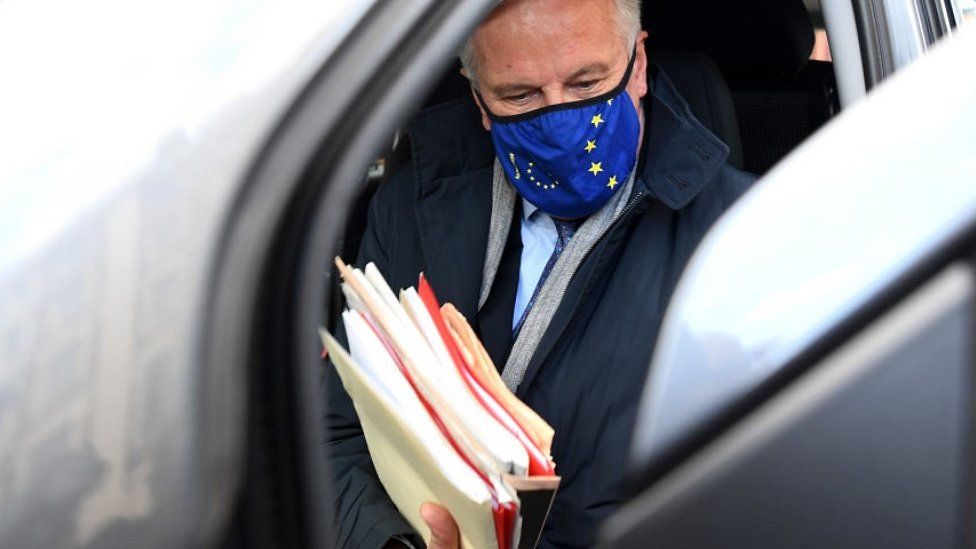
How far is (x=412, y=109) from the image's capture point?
0.86 metres

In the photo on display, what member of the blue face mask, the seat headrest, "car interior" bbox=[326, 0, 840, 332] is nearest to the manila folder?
the blue face mask

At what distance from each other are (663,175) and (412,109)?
940 millimetres

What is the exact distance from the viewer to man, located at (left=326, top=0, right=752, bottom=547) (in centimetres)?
164

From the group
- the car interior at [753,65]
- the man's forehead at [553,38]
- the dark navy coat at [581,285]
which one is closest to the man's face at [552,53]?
the man's forehead at [553,38]

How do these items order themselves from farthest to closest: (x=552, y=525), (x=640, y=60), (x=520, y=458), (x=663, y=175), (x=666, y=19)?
(x=666, y=19), (x=640, y=60), (x=663, y=175), (x=552, y=525), (x=520, y=458)

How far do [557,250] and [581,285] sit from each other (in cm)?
16

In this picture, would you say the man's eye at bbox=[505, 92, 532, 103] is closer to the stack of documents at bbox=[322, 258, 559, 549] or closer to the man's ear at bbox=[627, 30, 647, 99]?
the man's ear at bbox=[627, 30, 647, 99]

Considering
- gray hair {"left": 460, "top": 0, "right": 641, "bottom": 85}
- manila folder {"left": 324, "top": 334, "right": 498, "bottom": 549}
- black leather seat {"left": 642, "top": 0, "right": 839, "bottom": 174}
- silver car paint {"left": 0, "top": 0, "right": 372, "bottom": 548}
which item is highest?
silver car paint {"left": 0, "top": 0, "right": 372, "bottom": 548}

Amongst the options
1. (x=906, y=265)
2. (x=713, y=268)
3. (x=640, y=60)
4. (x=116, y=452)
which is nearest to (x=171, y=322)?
(x=116, y=452)

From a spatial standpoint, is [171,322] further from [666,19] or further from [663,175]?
[666,19]

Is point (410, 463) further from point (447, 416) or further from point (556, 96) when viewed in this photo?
point (556, 96)

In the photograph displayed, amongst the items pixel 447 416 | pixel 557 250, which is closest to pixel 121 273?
pixel 447 416

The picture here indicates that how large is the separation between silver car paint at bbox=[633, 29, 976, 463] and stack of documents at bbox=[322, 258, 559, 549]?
29 centimetres

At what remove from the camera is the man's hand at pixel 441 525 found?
1265mm
